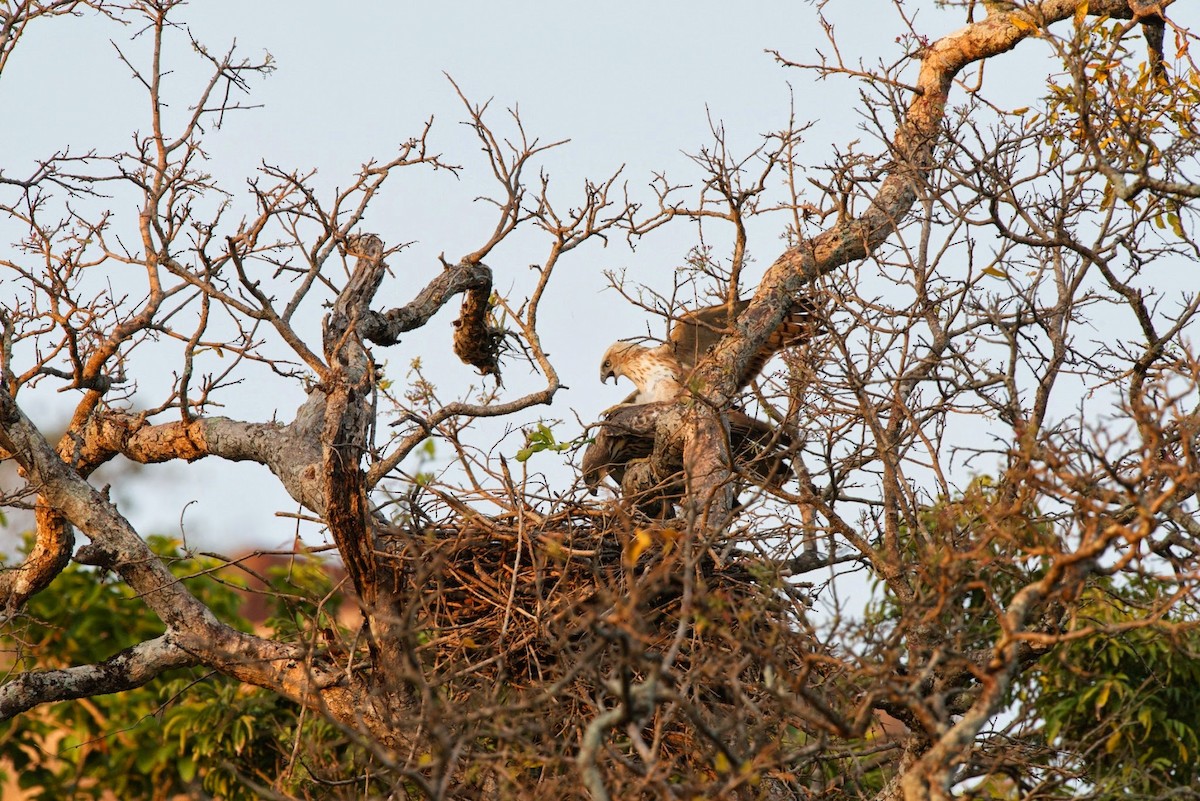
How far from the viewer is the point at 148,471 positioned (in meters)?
20.4

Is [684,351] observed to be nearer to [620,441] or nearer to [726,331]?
[620,441]

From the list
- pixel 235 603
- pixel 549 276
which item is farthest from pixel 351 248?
pixel 235 603

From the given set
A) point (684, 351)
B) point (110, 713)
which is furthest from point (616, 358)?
point (110, 713)

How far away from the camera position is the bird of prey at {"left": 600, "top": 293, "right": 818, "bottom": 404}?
21.7 ft

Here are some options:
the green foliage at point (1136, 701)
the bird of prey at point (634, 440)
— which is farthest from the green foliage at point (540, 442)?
the green foliage at point (1136, 701)

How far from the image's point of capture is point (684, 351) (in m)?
7.39

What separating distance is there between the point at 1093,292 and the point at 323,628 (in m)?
3.77

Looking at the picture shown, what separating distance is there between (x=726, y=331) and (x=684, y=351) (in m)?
1.01

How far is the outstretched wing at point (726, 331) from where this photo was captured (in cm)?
650

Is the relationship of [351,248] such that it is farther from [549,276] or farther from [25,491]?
[25,491]

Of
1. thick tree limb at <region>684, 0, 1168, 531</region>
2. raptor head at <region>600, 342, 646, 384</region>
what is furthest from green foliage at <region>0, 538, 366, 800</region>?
thick tree limb at <region>684, 0, 1168, 531</region>

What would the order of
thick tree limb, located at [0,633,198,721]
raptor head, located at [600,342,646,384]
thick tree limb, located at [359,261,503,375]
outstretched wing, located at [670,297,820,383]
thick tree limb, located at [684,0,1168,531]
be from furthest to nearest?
raptor head, located at [600,342,646,384]
outstretched wing, located at [670,297,820,383]
thick tree limb, located at [359,261,503,375]
thick tree limb, located at [684,0,1168,531]
thick tree limb, located at [0,633,198,721]

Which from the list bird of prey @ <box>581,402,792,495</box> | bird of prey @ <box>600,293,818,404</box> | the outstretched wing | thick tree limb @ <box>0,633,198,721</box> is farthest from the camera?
bird of prey @ <box>581,402,792,495</box>

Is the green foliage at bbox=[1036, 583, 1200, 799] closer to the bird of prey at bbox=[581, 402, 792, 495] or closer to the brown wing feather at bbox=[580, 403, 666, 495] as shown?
the bird of prey at bbox=[581, 402, 792, 495]
